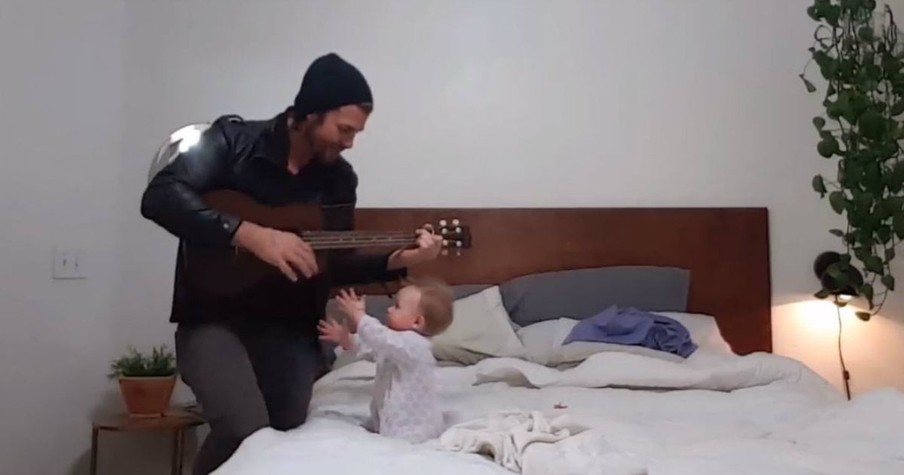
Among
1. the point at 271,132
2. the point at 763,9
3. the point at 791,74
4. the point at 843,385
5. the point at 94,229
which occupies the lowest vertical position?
the point at 843,385

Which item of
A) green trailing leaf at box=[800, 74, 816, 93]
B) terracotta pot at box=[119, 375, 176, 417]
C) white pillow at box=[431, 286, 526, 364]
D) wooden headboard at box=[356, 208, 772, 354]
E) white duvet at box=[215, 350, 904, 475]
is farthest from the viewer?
wooden headboard at box=[356, 208, 772, 354]

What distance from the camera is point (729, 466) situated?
1.53 meters

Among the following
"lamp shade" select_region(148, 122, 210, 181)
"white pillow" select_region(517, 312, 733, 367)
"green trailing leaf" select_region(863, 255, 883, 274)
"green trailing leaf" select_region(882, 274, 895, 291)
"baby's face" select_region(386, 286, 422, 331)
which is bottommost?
"white pillow" select_region(517, 312, 733, 367)

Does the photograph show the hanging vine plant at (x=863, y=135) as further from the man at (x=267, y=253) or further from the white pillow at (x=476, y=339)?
the man at (x=267, y=253)

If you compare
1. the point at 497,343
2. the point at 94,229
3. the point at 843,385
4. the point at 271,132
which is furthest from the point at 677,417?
the point at 94,229

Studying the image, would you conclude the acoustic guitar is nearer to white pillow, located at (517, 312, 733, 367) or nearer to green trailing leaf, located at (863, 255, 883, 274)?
white pillow, located at (517, 312, 733, 367)

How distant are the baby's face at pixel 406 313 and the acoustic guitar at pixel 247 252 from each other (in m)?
0.25

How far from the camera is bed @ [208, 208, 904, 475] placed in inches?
61.1

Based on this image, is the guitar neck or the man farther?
the guitar neck

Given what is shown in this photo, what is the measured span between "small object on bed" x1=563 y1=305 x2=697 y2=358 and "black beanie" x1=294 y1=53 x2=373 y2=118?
39.9 inches

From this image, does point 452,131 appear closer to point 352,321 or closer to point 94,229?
point 94,229

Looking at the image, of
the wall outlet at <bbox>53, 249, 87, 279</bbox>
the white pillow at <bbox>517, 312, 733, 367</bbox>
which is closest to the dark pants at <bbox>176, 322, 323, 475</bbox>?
the white pillow at <bbox>517, 312, 733, 367</bbox>

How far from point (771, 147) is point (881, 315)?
68 cm

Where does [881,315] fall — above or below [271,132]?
below
